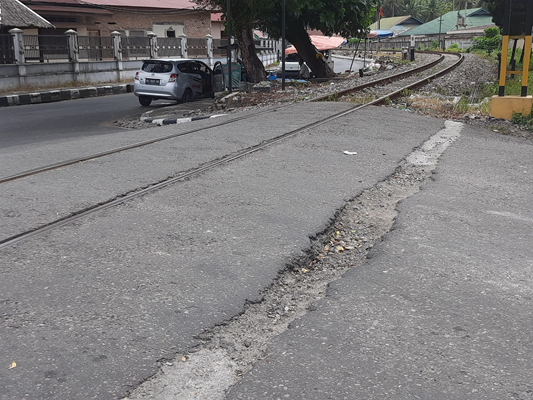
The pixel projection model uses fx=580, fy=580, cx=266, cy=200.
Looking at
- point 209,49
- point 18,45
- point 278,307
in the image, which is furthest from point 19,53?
point 278,307

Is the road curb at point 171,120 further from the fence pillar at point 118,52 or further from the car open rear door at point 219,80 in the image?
the fence pillar at point 118,52

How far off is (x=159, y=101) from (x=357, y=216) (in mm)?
16252

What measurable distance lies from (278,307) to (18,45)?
22.9m

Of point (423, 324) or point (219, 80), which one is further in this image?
point (219, 80)

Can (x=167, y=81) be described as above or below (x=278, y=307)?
above

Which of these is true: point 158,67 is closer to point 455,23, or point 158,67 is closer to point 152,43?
point 152,43

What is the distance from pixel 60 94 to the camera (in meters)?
22.5

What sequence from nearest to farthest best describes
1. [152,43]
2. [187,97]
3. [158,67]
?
[158,67] < [187,97] < [152,43]

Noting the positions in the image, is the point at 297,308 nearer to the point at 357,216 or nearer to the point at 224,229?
the point at 224,229

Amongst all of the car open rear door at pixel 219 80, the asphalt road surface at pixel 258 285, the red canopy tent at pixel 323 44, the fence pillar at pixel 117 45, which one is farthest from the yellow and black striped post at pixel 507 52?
the red canopy tent at pixel 323 44

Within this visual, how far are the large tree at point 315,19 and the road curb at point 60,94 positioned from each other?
7090 millimetres

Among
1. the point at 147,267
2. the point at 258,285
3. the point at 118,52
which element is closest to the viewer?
the point at 258,285

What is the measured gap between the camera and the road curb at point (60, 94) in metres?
20.4

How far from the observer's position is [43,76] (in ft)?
79.9
